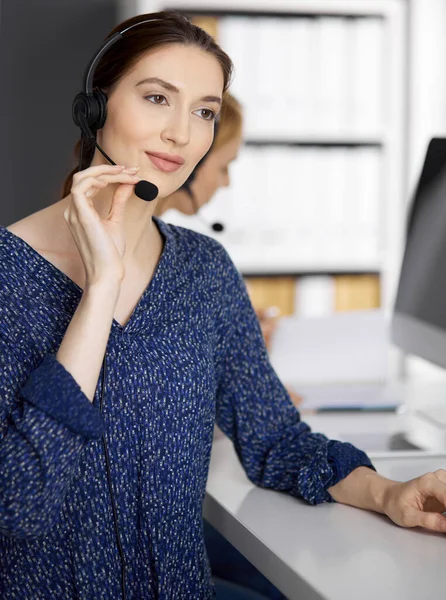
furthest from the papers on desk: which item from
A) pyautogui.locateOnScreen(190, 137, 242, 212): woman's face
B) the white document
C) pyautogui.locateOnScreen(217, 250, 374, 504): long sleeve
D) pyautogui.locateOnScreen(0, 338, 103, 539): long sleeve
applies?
pyautogui.locateOnScreen(0, 338, 103, 539): long sleeve

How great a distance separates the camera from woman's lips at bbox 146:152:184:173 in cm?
109

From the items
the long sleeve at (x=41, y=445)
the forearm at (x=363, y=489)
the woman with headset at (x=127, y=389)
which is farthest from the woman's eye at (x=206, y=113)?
the forearm at (x=363, y=489)

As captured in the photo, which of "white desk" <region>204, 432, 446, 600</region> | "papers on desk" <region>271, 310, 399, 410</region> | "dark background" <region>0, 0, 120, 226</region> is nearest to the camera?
"white desk" <region>204, 432, 446, 600</region>

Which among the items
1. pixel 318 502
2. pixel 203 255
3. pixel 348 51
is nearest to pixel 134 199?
pixel 203 255

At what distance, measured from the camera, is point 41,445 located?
0.89 metres

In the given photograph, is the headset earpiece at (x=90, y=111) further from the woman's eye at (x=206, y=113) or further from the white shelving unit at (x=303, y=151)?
the white shelving unit at (x=303, y=151)

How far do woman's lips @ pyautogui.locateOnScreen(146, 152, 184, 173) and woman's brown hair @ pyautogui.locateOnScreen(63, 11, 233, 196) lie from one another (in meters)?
0.09

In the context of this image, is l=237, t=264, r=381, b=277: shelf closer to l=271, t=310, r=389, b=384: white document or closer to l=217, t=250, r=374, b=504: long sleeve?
l=271, t=310, r=389, b=384: white document

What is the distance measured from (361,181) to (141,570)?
192cm

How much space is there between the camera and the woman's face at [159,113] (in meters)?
1.08

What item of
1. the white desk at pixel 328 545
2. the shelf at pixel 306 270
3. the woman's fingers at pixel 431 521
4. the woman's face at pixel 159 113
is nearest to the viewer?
the white desk at pixel 328 545

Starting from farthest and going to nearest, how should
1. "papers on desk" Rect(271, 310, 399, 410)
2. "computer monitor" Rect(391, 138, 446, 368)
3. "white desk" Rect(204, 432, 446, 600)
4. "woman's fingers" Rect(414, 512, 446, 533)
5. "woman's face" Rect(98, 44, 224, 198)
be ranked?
"papers on desk" Rect(271, 310, 399, 410) < "computer monitor" Rect(391, 138, 446, 368) < "woman's face" Rect(98, 44, 224, 198) < "woman's fingers" Rect(414, 512, 446, 533) < "white desk" Rect(204, 432, 446, 600)

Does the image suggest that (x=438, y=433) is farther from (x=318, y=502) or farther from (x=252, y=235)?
(x=252, y=235)

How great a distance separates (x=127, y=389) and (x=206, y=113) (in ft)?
1.36
